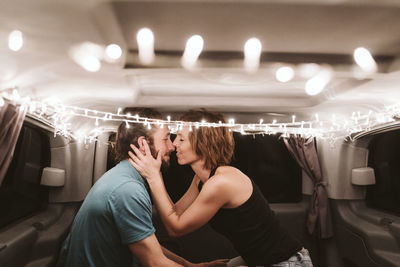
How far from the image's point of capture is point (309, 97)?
375 cm

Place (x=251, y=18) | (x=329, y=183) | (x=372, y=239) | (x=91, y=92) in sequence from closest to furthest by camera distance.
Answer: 1. (x=251, y=18)
2. (x=91, y=92)
3. (x=372, y=239)
4. (x=329, y=183)

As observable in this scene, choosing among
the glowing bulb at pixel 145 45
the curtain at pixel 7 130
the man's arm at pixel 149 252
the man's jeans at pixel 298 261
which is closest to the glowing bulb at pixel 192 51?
the glowing bulb at pixel 145 45

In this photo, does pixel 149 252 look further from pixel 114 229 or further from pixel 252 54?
pixel 252 54

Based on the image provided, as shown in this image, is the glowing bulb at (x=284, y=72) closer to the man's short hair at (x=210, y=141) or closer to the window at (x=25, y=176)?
the man's short hair at (x=210, y=141)

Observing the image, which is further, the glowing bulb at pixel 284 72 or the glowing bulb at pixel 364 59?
the glowing bulb at pixel 284 72

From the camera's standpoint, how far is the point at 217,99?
11.8ft

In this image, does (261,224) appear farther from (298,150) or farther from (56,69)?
(298,150)

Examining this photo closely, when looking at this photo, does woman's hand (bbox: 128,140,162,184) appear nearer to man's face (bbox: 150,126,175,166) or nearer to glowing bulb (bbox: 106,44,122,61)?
man's face (bbox: 150,126,175,166)

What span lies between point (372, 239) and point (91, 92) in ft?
15.3

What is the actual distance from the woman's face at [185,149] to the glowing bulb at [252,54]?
0.82 m

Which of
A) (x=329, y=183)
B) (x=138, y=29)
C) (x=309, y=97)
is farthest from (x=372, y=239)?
(x=138, y=29)

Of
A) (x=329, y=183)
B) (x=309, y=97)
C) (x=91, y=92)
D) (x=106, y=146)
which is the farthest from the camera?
(x=329, y=183)

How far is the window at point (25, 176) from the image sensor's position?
12.3 feet

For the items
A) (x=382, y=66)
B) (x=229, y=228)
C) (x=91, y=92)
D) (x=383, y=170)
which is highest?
(x=382, y=66)
